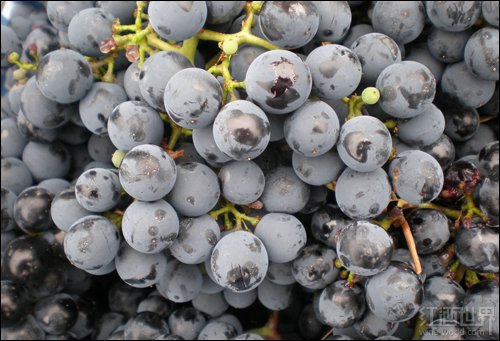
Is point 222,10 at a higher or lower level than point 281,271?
higher

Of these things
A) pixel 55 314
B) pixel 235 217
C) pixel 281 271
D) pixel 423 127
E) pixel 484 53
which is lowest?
pixel 55 314

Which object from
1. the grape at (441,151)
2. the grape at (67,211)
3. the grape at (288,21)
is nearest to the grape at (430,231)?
the grape at (441,151)

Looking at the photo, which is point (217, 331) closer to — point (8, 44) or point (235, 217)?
point (235, 217)

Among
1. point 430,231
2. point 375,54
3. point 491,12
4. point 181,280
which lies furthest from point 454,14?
point 181,280

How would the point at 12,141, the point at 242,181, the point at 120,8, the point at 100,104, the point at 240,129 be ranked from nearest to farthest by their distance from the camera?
the point at 240,129, the point at 242,181, the point at 100,104, the point at 120,8, the point at 12,141

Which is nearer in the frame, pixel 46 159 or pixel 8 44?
pixel 46 159

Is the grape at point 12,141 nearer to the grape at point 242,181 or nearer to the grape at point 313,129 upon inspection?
the grape at point 242,181

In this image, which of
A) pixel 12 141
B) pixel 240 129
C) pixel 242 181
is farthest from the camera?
pixel 12 141
